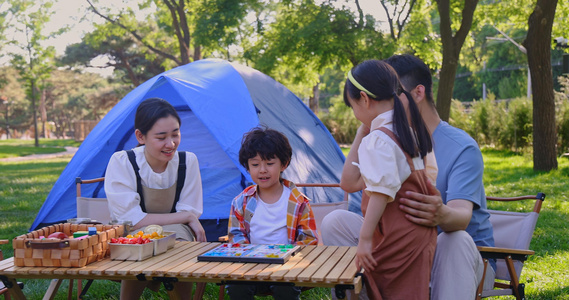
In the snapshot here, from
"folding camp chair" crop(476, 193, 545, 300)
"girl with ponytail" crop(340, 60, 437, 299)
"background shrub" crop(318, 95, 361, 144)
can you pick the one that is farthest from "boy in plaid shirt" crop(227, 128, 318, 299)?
"background shrub" crop(318, 95, 361, 144)

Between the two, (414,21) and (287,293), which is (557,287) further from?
(414,21)

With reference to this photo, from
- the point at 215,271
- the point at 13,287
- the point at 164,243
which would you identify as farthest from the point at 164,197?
the point at 215,271

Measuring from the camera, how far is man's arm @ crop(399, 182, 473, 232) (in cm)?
212

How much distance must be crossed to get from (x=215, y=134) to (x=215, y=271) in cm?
290

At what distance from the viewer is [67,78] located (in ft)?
137

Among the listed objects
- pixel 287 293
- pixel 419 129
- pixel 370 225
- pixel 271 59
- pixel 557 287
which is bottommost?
pixel 557 287

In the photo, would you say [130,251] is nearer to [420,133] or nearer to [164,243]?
[164,243]

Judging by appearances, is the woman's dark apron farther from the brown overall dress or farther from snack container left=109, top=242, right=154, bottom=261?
the brown overall dress

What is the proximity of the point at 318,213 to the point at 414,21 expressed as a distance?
12.2 metres

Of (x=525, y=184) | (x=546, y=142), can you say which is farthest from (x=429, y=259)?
(x=546, y=142)

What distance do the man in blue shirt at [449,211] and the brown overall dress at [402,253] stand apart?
4 cm

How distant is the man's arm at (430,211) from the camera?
212 centimetres

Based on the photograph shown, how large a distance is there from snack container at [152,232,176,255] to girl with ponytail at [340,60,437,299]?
31.3 inches

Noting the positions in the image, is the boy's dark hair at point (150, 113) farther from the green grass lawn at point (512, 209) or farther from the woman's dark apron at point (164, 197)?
the green grass lawn at point (512, 209)
